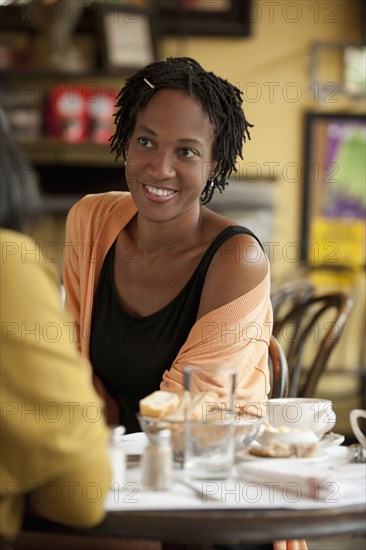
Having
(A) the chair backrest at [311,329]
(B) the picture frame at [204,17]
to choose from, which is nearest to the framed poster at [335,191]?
(B) the picture frame at [204,17]

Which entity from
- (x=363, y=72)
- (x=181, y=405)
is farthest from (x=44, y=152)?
(x=181, y=405)

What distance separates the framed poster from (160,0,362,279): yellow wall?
79 millimetres

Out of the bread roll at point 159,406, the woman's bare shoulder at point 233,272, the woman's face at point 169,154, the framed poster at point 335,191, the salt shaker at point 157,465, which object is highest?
the woman's face at point 169,154

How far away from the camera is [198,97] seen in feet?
6.45

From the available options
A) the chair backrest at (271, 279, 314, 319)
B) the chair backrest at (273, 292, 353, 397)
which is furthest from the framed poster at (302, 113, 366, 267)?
the chair backrest at (273, 292, 353, 397)

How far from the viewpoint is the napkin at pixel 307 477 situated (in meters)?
1.37

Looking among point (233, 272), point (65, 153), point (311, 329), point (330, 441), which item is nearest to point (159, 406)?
point (330, 441)

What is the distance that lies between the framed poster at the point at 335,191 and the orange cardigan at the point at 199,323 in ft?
9.26

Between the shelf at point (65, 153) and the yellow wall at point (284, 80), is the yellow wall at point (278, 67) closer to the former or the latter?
the yellow wall at point (284, 80)

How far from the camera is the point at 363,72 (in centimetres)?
489

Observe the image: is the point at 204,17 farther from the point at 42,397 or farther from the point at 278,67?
the point at 42,397

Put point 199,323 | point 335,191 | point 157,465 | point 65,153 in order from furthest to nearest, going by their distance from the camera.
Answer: point 335,191, point 65,153, point 199,323, point 157,465

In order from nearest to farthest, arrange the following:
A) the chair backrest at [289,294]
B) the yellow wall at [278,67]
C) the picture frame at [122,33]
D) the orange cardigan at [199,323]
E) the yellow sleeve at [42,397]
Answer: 1. the yellow sleeve at [42,397]
2. the orange cardigan at [199,323]
3. the chair backrest at [289,294]
4. the picture frame at [122,33]
5. the yellow wall at [278,67]

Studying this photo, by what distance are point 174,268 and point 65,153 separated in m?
2.87
